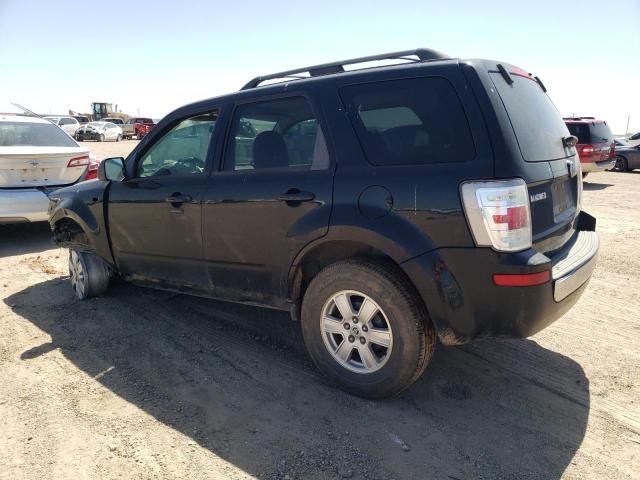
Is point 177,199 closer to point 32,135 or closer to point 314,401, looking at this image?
point 314,401

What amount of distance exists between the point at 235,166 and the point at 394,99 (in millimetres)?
1246

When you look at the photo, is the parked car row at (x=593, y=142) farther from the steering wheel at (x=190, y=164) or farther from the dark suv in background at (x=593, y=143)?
the steering wheel at (x=190, y=164)

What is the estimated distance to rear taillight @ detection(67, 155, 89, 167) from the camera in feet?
22.7

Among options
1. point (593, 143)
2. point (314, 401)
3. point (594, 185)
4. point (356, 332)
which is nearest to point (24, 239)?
point (314, 401)

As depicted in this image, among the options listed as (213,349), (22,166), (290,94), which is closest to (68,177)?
(22,166)

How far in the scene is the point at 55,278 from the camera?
5602 mm

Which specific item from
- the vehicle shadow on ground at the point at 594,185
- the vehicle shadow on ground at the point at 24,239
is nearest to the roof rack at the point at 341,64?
the vehicle shadow on ground at the point at 24,239

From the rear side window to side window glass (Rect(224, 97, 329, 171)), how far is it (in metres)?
0.30

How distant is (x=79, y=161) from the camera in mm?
7023

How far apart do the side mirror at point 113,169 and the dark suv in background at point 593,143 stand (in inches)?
474

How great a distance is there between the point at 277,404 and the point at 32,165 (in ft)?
17.7

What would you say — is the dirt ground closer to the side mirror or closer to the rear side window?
the side mirror

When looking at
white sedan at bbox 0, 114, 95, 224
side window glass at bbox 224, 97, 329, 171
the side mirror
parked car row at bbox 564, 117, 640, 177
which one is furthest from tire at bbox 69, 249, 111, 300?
parked car row at bbox 564, 117, 640, 177

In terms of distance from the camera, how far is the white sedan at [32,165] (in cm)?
636
